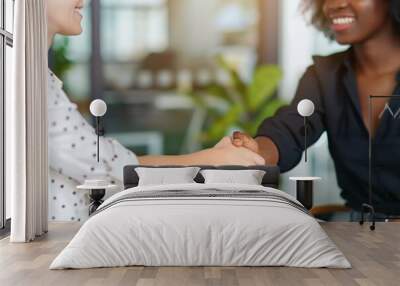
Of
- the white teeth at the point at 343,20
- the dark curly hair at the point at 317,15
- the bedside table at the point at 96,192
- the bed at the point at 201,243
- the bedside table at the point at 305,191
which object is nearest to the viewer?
the bed at the point at 201,243

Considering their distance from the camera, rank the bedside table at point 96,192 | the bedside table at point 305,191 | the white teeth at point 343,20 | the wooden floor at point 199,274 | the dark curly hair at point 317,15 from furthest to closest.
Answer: the dark curly hair at point 317,15
the white teeth at point 343,20
the bedside table at point 305,191
the bedside table at point 96,192
the wooden floor at point 199,274

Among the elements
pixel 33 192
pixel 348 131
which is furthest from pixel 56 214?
pixel 348 131

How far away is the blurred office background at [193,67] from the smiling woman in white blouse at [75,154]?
0.12 m

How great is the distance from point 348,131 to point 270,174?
1.09 metres

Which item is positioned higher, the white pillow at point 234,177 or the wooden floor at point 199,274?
the white pillow at point 234,177

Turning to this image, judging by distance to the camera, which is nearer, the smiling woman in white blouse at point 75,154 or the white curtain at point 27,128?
the white curtain at point 27,128

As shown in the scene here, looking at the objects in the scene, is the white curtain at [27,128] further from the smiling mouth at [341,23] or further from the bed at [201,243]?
the smiling mouth at [341,23]

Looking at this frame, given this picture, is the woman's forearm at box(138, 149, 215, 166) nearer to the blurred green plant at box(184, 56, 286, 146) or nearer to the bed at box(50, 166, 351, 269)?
the blurred green plant at box(184, 56, 286, 146)

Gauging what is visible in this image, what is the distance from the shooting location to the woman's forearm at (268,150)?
7.46 metres

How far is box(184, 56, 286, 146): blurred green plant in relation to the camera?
7457mm

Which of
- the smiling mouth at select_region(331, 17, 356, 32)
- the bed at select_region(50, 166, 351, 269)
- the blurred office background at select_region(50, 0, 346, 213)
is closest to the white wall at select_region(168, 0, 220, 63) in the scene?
→ the blurred office background at select_region(50, 0, 346, 213)

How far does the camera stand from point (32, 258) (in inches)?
196

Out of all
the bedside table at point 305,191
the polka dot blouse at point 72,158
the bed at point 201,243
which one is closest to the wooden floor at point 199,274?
the bed at point 201,243

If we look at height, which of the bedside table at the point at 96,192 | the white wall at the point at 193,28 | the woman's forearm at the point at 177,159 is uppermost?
the white wall at the point at 193,28
